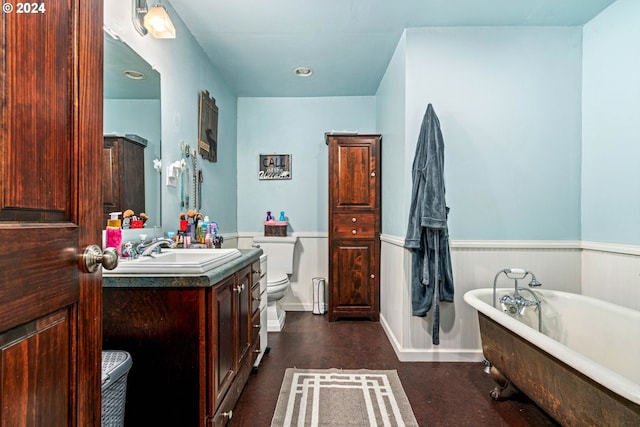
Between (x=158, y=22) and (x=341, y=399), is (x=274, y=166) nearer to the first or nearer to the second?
(x=158, y=22)

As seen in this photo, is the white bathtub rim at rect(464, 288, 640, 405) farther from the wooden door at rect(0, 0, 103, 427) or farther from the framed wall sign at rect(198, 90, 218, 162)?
the framed wall sign at rect(198, 90, 218, 162)

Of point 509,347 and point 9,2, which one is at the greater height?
point 9,2

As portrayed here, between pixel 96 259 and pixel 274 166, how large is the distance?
3239 mm

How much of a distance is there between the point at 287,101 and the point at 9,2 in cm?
351

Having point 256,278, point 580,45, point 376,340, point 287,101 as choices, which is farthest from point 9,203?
point 287,101

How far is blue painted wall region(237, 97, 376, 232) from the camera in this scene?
12.8ft

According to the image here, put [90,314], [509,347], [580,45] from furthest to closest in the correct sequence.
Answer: [580,45], [509,347], [90,314]

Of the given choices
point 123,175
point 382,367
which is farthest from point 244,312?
point 382,367

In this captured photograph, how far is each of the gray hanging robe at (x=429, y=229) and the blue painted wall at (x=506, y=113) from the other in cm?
18

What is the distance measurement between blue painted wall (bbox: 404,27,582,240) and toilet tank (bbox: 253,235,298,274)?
1710 mm

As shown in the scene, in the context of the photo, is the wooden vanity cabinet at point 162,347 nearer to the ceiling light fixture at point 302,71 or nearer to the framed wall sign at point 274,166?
the ceiling light fixture at point 302,71

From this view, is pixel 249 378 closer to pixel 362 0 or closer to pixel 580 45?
pixel 362 0

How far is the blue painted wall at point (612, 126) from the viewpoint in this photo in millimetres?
2092

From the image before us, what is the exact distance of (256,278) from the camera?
227 cm
